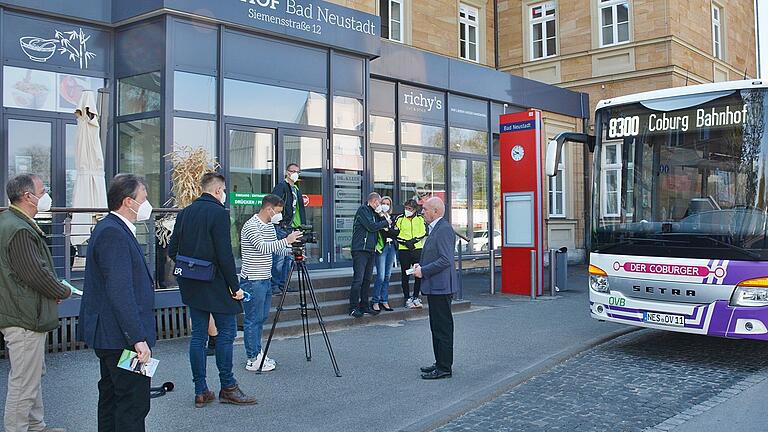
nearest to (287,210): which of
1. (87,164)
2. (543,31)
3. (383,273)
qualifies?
(383,273)

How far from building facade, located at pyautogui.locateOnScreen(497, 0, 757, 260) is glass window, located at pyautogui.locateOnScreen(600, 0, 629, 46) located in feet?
0.10

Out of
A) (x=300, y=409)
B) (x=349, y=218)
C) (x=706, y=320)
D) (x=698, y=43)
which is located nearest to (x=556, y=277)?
(x=349, y=218)

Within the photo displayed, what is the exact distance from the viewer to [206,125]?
11016 millimetres

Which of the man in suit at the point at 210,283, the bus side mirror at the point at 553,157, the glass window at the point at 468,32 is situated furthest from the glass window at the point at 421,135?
the man in suit at the point at 210,283

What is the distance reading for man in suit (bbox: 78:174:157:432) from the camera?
398 centimetres

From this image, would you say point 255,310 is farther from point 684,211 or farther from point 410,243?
point 684,211

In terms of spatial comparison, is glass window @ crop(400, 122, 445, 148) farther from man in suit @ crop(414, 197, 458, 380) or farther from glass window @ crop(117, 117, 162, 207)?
man in suit @ crop(414, 197, 458, 380)

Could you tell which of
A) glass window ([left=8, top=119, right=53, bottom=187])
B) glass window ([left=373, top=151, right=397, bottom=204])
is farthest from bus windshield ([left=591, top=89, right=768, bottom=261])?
glass window ([left=8, top=119, right=53, bottom=187])

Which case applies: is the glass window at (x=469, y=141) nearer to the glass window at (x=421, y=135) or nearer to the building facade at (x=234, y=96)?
the glass window at (x=421, y=135)

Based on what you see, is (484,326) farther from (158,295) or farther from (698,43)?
(698,43)

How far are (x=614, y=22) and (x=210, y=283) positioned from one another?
19.0 meters

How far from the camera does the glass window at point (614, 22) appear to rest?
21.0 metres

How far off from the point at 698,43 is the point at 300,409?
67.8 feet

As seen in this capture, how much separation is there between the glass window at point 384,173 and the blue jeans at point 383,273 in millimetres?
4340
